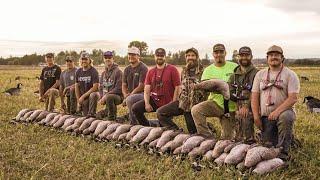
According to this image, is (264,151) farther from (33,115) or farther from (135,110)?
(33,115)

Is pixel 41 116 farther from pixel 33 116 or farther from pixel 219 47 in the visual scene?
pixel 219 47

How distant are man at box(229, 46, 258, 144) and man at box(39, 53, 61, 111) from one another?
296 inches

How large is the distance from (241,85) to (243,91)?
0.13m

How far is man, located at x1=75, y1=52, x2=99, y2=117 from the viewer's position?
13.6 metres

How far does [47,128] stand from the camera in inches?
481

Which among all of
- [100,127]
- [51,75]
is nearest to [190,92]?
[100,127]

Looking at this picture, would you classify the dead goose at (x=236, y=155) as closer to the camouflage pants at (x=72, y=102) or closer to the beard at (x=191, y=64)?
the beard at (x=191, y=64)

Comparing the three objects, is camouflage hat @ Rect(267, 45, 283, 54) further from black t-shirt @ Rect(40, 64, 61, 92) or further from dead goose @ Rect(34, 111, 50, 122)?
black t-shirt @ Rect(40, 64, 61, 92)

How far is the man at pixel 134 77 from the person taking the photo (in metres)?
12.3

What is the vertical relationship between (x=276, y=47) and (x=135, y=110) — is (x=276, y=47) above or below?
above

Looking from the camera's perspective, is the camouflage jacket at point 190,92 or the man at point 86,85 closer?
the camouflage jacket at point 190,92

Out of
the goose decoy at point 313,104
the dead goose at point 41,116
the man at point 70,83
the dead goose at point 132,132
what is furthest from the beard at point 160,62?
the goose decoy at point 313,104

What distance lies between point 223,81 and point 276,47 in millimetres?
1436

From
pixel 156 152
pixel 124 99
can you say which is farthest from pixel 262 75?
pixel 124 99
